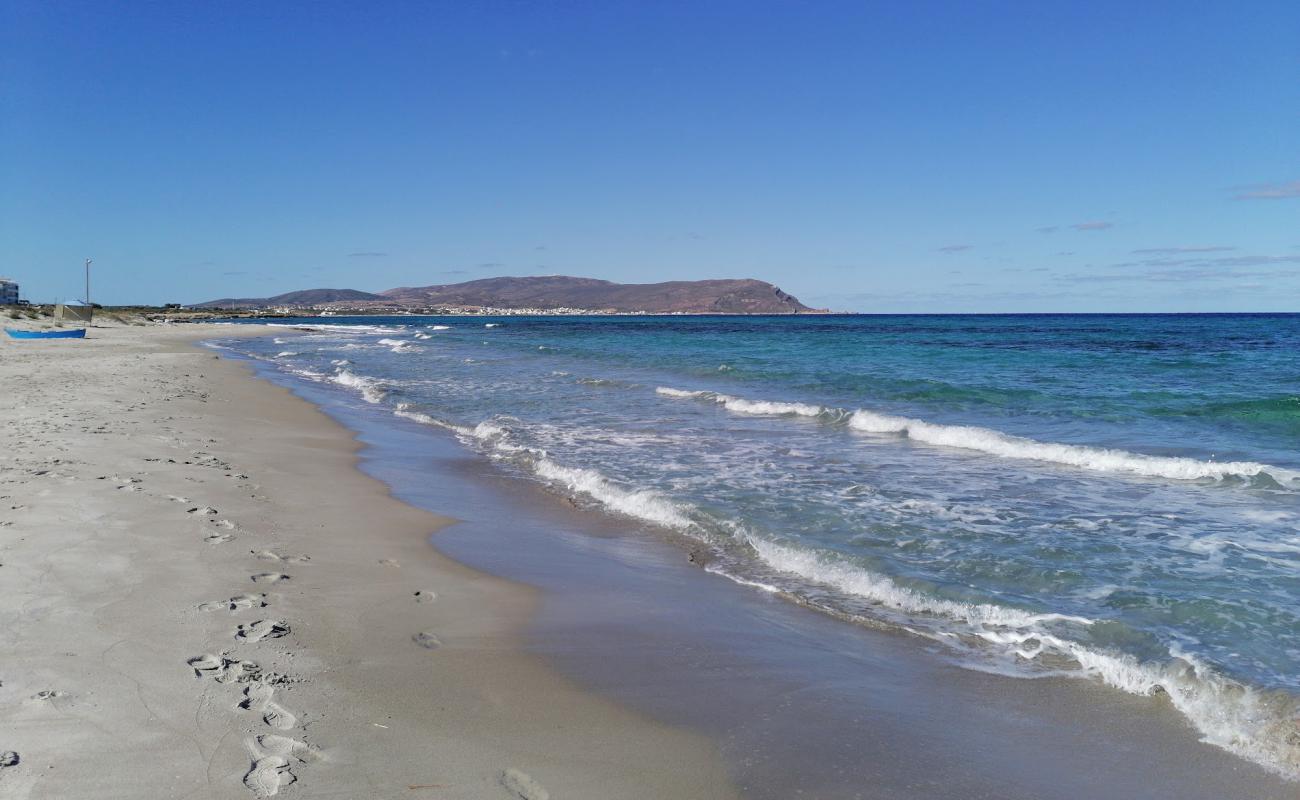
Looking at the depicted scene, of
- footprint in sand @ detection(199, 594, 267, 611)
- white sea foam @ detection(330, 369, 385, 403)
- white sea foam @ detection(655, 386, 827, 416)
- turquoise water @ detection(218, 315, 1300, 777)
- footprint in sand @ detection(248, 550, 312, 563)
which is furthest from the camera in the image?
white sea foam @ detection(330, 369, 385, 403)

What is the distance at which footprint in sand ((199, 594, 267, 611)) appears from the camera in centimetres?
448

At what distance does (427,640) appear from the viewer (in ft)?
14.4

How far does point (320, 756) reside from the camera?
9.91 feet

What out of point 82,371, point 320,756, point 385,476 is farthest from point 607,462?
point 82,371

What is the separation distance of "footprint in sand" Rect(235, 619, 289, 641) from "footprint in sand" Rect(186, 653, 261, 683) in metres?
0.29

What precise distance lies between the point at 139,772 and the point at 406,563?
3115 mm

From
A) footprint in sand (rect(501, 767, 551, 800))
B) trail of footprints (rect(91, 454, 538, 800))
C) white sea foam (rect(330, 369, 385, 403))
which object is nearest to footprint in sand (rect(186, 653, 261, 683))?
trail of footprints (rect(91, 454, 538, 800))

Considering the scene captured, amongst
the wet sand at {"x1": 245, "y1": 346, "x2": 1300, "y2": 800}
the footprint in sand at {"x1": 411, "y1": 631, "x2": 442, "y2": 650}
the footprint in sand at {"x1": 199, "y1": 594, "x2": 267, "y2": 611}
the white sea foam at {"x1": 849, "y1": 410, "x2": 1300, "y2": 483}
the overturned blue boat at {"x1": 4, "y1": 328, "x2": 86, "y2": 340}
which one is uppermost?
the overturned blue boat at {"x1": 4, "y1": 328, "x2": 86, "y2": 340}

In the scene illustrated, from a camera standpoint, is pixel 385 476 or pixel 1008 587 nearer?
pixel 1008 587

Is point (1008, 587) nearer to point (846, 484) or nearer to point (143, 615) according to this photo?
point (846, 484)

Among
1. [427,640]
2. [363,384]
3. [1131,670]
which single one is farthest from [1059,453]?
[363,384]

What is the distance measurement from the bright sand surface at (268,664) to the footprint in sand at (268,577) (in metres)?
0.02

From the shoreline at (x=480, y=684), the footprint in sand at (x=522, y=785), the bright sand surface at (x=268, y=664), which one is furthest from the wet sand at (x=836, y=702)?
the footprint in sand at (x=522, y=785)

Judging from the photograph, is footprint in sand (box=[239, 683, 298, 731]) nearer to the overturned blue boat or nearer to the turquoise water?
the turquoise water
